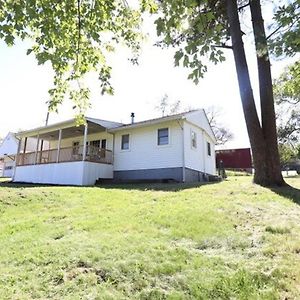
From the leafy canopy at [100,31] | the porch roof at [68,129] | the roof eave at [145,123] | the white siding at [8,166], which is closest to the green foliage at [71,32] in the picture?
the leafy canopy at [100,31]

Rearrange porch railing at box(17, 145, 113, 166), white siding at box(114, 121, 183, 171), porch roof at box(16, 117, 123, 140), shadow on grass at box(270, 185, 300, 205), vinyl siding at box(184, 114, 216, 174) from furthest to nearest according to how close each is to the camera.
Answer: porch roof at box(16, 117, 123, 140) → porch railing at box(17, 145, 113, 166) → vinyl siding at box(184, 114, 216, 174) → white siding at box(114, 121, 183, 171) → shadow on grass at box(270, 185, 300, 205)

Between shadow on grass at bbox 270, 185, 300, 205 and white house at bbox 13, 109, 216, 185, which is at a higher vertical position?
white house at bbox 13, 109, 216, 185

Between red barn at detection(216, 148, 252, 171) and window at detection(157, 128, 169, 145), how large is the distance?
46.4 feet

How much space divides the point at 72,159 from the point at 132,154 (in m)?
3.58

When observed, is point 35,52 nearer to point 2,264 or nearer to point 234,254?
point 2,264

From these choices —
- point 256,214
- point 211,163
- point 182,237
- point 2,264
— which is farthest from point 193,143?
point 2,264

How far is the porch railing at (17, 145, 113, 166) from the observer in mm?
19203

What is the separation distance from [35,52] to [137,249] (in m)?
3.58

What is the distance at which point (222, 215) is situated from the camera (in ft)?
23.5

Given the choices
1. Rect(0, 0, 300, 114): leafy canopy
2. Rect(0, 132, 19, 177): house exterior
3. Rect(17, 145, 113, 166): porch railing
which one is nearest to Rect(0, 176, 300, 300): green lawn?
Rect(0, 0, 300, 114): leafy canopy

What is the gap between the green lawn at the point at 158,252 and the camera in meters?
3.96

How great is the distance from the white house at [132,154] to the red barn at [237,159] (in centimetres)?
999

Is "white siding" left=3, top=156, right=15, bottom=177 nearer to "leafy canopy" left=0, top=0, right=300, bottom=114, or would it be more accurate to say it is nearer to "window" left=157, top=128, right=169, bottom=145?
"window" left=157, top=128, right=169, bottom=145

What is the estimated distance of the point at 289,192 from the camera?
9906mm
